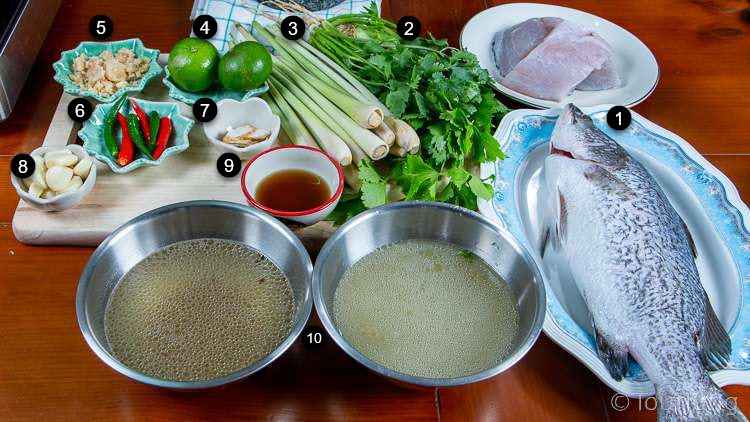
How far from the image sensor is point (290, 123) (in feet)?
4.90

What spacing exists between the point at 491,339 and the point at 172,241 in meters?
0.58

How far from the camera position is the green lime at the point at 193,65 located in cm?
146

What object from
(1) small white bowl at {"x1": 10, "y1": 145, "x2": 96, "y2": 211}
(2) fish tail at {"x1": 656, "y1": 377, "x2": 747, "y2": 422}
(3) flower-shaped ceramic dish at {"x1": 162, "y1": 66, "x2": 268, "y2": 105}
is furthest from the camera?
(3) flower-shaped ceramic dish at {"x1": 162, "y1": 66, "x2": 268, "y2": 105}

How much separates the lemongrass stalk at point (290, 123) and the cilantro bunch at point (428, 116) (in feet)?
0.52

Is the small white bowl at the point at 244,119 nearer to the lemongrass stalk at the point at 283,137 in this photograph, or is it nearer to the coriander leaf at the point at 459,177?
the lemongrass stalk at the point at 283,137

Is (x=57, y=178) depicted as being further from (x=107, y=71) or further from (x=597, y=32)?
(x=597, y=32)

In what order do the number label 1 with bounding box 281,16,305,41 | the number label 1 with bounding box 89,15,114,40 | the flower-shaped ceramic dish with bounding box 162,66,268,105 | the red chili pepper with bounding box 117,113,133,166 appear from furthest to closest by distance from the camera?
1. the number label 1 with bounding box 89,15,114,40
2. the number label 1 with bounding box 281,16,305,41
3. the flower-shaped ceramic dish with bounding box 162,66,268,105
4. the red chili pepper with bounding box 117,113,133,166

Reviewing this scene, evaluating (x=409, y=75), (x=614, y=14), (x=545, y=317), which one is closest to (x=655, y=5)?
(x=614, y=14)

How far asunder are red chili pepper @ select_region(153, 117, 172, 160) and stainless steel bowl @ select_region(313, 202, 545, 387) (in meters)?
0.47

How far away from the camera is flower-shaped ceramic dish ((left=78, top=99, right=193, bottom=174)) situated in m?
1.36

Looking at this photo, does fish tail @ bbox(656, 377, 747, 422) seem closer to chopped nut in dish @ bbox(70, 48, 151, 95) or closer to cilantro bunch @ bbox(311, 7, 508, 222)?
cilantro bunch @ bbox(311, 7, 508, 222)

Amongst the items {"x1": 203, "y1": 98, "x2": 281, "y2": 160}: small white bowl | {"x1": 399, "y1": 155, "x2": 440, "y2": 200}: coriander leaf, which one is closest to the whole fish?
{"x1": 399, "y1": 155, "x2": 440, "y2": 200}: coriander leaf

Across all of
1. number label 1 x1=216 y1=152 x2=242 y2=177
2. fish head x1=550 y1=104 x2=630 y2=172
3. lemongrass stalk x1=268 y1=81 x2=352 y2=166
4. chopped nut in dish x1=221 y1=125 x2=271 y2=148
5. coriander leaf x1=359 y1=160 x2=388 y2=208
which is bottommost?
number label 1 x1=216 y1=152 x2=242 y2=177

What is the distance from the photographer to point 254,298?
1.17 meters
